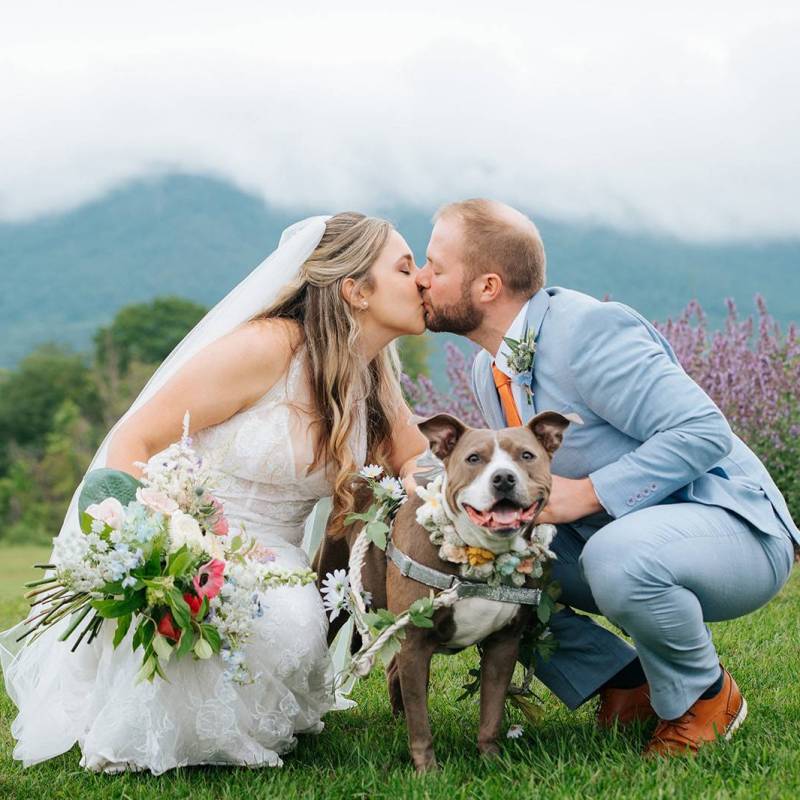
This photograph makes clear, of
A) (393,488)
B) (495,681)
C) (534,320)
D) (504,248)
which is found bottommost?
(495,681)

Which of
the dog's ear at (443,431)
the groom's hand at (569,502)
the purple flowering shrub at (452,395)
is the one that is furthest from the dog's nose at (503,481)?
the purple flowering shrub at (452,395)

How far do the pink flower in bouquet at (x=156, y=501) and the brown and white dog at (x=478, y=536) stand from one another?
2.72 ft

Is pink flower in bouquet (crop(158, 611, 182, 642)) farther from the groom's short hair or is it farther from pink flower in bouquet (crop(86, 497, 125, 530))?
the groom's short hair

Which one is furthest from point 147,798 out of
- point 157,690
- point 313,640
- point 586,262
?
point 586,262

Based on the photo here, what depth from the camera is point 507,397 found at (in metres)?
4.34

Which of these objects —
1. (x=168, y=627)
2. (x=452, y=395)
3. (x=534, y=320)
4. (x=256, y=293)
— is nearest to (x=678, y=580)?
(x=534, y=320)

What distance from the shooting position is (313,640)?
13.7 feet

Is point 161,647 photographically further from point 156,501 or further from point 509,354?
point 509,354

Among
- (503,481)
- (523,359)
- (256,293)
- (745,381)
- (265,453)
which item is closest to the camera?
(503,481)

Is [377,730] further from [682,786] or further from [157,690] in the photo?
[682,786]

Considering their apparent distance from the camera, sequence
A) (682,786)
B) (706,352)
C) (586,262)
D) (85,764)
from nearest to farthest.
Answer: (682,786) → (85,764) → (706,352) → (586,262)

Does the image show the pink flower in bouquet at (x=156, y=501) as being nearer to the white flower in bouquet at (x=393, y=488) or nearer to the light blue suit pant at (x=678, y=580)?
the white flower in bouquet at (x=393, y=488)

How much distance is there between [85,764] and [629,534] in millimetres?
2113

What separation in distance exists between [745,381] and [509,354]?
5.95 metres
